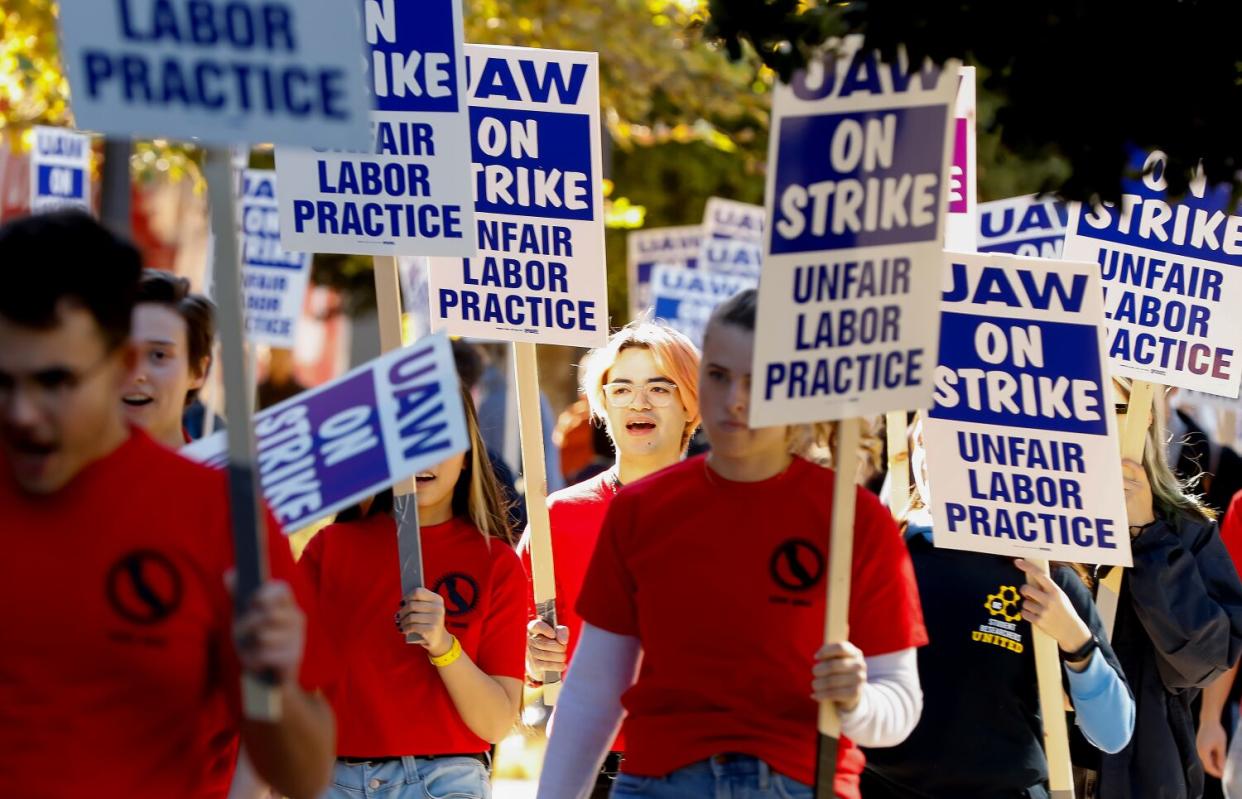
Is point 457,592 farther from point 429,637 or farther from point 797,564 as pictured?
point 797,564

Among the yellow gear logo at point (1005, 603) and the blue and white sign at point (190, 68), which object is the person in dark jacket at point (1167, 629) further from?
the blue and white sign at point (190, 68)

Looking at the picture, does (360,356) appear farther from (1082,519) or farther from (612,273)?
(1082,519)

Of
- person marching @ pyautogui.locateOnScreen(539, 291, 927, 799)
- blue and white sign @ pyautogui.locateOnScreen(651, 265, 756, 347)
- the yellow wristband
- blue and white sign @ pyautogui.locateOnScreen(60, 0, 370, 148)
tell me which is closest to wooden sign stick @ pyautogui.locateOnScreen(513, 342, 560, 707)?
the yellow wristband

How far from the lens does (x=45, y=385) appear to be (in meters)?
3.26

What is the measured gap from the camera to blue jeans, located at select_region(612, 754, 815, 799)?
403 centimetres

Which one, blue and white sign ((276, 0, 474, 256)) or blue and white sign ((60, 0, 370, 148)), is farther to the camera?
blue and white sign ((276, 0, 474, 256))

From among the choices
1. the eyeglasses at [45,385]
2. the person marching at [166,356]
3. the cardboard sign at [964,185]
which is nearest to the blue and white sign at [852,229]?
the eyeglasses at [45,385]

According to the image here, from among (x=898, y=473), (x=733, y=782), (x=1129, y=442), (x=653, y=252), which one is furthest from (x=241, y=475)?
(x=653, y=252)

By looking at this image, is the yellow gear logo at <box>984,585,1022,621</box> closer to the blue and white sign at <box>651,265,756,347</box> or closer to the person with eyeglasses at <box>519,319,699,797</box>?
the person with eyeglasses at <box>519,319,699,797</box>

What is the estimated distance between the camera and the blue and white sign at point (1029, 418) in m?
5.50

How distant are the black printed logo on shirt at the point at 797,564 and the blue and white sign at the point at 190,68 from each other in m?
1.23

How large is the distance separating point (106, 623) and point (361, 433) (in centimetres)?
128

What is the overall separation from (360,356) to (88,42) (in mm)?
36146

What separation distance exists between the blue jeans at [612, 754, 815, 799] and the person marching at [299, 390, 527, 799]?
133 centimetres
